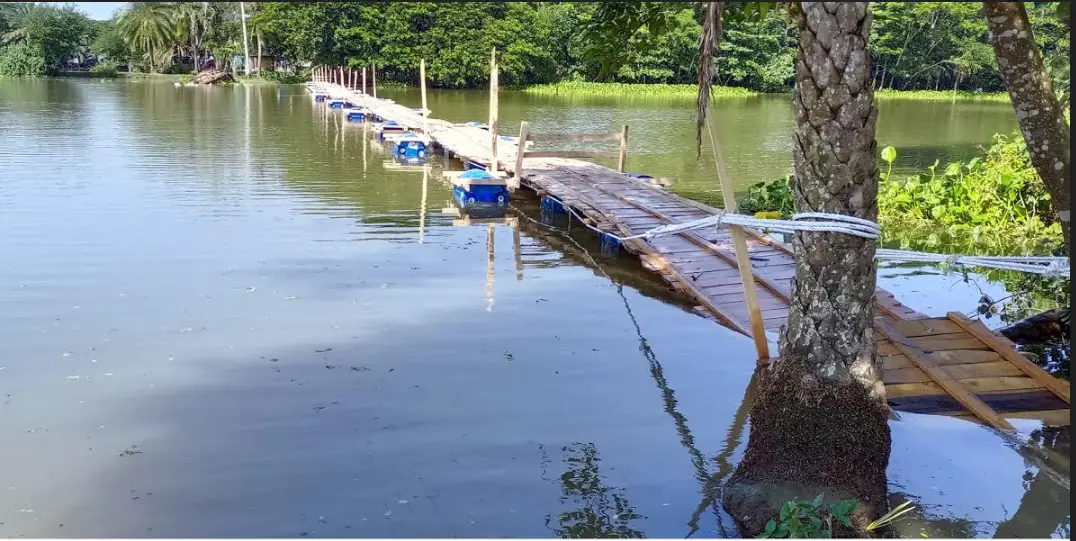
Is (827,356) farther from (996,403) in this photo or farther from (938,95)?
(938,95)

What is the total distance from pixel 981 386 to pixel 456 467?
3.78 metres

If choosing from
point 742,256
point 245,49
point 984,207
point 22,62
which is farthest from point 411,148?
point 22,62

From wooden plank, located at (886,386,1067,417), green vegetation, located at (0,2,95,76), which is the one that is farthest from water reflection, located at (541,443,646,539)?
green vegetation, located at (0,2,95,76)

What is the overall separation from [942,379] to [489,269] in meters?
6.43

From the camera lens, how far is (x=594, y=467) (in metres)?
6.29

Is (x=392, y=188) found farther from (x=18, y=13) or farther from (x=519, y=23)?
(x=18, y=13)

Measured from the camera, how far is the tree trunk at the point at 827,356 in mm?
4668

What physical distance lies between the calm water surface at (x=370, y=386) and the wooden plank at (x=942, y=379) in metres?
0.18

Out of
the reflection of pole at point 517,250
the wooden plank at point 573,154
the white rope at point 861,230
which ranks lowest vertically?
the reflection of pole at point 517,250

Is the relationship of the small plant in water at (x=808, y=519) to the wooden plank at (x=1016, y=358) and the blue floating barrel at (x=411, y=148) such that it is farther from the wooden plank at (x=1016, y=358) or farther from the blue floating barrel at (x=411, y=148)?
the blue floating barrel at (x=411, y=148)

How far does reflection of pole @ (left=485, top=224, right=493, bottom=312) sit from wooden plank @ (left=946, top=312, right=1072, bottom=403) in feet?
15.4

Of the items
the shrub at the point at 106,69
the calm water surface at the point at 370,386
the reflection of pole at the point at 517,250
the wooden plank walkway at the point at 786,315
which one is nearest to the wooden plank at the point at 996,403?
the wooden plank walkway at the point at 786,315

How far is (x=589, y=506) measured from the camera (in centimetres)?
575

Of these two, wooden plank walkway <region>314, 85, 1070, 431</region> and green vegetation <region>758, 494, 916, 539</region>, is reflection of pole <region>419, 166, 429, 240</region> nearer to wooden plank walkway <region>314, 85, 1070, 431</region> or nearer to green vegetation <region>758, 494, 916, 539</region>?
wooden plank walkway <region>314, 85, 1070, 431</region>
